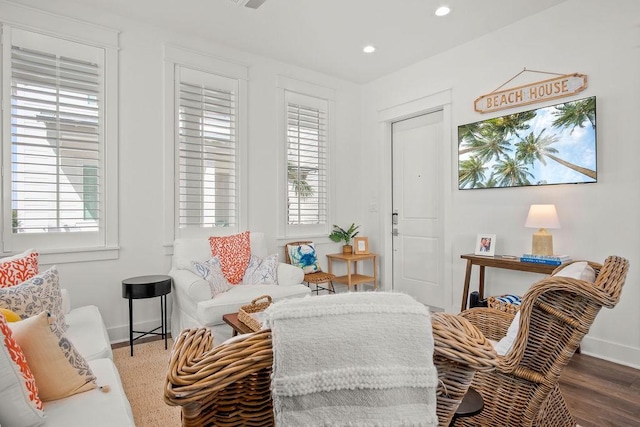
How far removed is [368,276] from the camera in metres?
4.64

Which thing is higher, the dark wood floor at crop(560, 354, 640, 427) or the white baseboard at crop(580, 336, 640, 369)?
the white baseboard at crop(580, 336, 640, 369)

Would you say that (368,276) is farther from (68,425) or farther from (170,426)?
(68,425)

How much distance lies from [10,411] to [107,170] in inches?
97.1

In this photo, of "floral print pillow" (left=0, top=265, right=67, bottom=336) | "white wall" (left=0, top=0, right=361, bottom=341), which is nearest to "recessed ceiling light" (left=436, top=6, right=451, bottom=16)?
"white wall" (left=0, top=0, right=361, bottom=341)

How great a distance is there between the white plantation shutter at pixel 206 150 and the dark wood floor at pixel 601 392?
10.2ft

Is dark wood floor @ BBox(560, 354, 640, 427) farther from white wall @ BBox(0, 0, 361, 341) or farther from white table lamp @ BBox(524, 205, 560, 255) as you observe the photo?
white wall @ BBox(0, 0, 361, 341)

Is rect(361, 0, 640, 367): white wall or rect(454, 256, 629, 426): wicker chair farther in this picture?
rect(361, 0, 640, 367): white wall

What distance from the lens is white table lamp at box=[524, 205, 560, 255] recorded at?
2.91m

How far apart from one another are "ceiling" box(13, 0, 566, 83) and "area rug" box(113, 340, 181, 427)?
2.82 metres

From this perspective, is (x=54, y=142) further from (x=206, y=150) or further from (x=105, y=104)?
(x=206, y=150)

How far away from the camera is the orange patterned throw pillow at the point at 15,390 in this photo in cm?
111

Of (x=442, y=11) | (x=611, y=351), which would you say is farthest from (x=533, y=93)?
(x=611, y=351)

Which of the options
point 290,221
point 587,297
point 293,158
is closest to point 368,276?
point 290,221

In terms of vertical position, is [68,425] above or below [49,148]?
below
